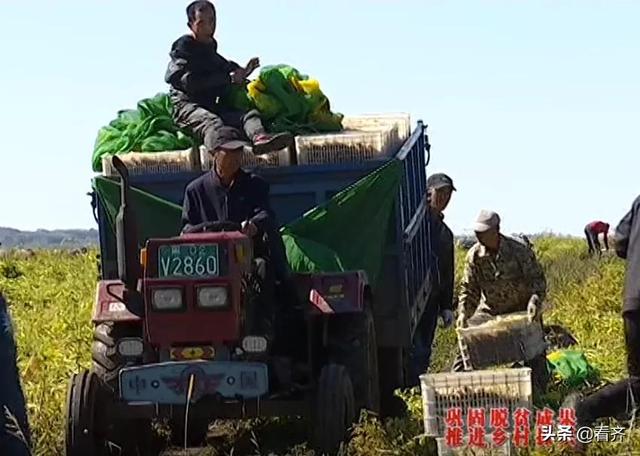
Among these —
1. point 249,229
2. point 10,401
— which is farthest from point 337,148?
point 10,401

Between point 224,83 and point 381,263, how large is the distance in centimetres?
194

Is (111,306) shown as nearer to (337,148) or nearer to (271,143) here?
(271,143)

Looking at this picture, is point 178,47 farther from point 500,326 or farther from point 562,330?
point 562,330

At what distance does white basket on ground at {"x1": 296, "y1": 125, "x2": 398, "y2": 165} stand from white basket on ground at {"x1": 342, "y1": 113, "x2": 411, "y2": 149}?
135cm

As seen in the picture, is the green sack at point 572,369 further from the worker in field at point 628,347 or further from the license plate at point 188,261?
the license plate at point 188,261

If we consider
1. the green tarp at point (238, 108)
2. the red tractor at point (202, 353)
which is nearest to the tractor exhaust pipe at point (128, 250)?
the red tractor at point (202, 353)

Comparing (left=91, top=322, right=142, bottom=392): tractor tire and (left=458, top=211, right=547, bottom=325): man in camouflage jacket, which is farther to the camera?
(left=458, top=211, right=547, bottom=325): man in camouflage jacket

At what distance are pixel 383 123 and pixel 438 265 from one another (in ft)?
6.06

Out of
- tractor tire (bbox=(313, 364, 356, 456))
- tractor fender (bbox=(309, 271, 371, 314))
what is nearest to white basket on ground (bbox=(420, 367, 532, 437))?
tractor tire (bbox=(313, 364, 356, 456))

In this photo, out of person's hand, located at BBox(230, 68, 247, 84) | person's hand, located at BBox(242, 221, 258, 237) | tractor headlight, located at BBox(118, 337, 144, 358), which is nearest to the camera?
person's hand, located at BBox(242, 221, 258, 237)

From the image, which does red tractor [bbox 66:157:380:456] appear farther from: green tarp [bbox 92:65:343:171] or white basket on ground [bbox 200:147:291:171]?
green tarp [bbox 92:65:343:171]

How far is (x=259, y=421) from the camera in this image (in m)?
11.1

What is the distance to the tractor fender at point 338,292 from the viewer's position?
31.0 feet

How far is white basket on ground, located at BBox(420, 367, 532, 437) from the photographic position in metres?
8.88
